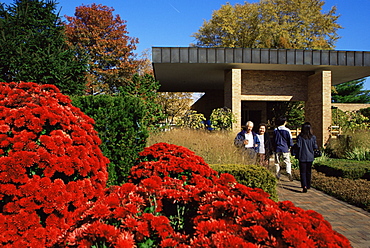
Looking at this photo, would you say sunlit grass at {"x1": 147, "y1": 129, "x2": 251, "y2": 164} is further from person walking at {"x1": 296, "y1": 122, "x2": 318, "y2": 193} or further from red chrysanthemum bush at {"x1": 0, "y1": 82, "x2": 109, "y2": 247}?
red chrysanthemum bush at {"x1": 0, "y1": 82, "x2": 109, "y2": 247}

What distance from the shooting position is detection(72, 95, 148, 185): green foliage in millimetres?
5047

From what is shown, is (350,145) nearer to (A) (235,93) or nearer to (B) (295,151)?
(A) (235,93)

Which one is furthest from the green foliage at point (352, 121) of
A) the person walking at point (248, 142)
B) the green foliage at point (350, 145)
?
the person walking at point (248, 142)

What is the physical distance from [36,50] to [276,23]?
2583 cm

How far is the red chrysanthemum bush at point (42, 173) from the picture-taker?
8.45 feet

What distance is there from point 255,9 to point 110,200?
104 ft

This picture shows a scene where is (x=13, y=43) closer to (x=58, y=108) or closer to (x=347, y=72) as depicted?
(x=58, y=108)

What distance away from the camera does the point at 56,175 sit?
2912 millimetres

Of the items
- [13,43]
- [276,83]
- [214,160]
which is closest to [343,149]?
[276,83]

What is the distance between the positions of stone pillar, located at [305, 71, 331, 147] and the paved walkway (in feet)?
28.3

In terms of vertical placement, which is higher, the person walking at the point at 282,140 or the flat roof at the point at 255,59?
the flat roof at the point at 255,59

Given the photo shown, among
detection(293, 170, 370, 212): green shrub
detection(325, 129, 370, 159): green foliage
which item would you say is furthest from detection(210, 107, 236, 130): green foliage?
detection(293, 170, 370, 212): green shrub

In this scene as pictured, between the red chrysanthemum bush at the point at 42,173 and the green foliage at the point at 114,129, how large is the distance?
1778 millimetres

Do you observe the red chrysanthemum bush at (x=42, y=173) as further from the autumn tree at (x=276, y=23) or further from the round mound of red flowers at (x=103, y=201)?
the autumn tree at (x=276, y=23)
